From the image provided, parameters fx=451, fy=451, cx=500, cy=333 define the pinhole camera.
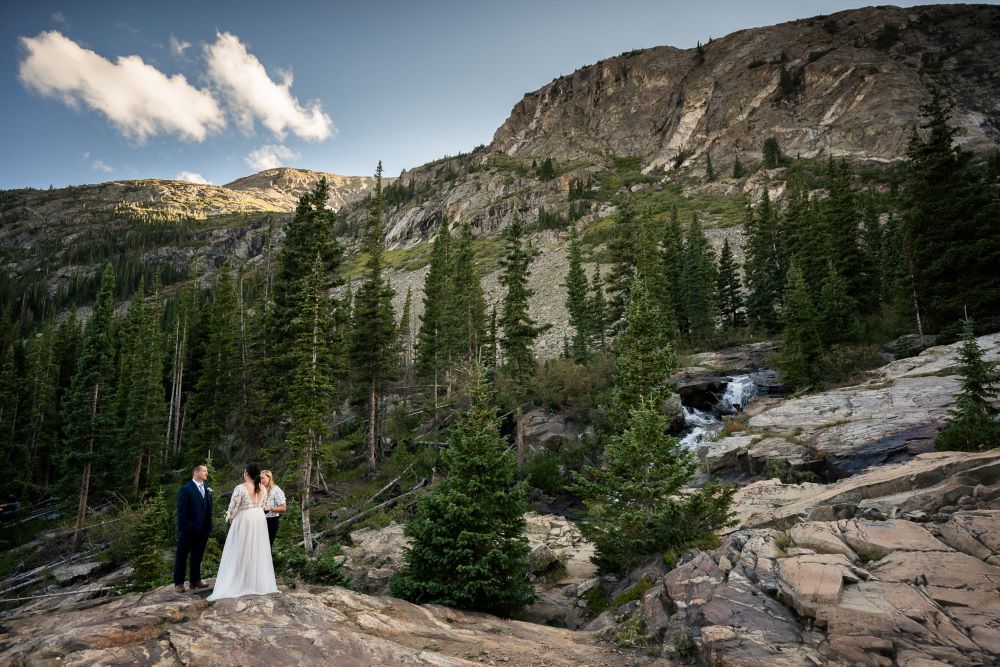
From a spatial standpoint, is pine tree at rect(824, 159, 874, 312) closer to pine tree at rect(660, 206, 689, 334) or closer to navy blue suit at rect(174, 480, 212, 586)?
pine tree at rect(660, 206, 689, 334)

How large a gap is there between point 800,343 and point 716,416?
681 cm

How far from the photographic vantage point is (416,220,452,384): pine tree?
113 feet

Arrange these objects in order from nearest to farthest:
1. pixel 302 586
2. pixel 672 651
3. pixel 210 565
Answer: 1. pixel 672 651
2. pixel 302 586
3. pixel 210 565

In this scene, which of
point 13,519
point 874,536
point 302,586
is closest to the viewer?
point 874,536

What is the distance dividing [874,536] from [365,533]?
19180 mm

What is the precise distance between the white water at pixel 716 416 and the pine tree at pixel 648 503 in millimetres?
13203

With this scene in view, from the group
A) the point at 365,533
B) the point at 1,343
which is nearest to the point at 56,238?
the point at 1,343

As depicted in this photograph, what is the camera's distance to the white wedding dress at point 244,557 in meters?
7.56

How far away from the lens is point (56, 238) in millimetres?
189250

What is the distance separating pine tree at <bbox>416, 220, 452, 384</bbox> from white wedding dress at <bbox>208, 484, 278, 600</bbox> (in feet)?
81.4

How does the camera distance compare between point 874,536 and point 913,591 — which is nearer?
point 913,591

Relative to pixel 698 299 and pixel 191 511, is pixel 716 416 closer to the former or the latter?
pixel 698 299

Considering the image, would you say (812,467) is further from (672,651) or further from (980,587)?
(672,651)

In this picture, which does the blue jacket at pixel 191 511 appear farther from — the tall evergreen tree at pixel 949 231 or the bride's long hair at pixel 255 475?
the tall evergreen tree at pixel 949 231
